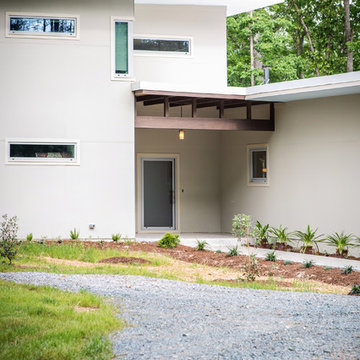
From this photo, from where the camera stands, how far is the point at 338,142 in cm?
1375

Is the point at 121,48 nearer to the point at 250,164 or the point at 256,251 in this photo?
the point at 250,164

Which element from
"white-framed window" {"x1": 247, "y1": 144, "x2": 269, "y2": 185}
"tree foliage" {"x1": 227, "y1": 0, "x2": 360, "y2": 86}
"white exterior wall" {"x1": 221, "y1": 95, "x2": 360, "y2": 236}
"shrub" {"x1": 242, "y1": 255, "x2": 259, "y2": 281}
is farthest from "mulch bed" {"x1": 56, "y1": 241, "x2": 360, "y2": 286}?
"tree foliage" {"x1": 227, "y1": 0, "x2": 360, "y2": 86}

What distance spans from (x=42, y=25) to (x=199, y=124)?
4261mm

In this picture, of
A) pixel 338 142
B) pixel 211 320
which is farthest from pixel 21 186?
pixel 211 320

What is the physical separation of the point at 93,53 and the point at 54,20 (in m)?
1.15

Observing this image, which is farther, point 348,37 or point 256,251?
point 348,37

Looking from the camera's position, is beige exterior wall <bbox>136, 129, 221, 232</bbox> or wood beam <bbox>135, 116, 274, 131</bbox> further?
beige exterior wall <bbox>136, 129, 221, 232</bbox>

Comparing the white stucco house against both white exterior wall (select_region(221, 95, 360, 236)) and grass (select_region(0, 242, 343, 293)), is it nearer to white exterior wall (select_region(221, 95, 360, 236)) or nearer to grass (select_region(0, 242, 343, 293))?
white exterior wall (select_region(221, 95, 360, 236))

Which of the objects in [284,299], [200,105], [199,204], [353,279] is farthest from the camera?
[199,204]

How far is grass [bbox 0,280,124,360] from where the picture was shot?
5.18 meters

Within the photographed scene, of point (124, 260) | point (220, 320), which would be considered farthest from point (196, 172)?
point (220, 320)

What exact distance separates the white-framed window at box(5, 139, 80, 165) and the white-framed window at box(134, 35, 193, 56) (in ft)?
11.5

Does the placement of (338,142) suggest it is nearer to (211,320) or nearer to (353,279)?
(353,279)

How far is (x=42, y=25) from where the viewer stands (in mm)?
14188
